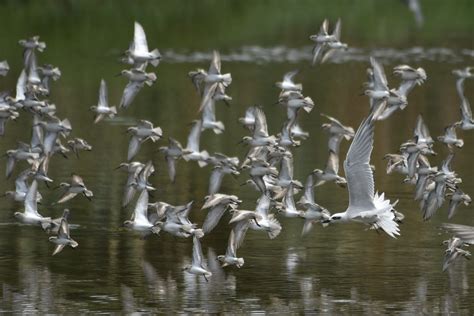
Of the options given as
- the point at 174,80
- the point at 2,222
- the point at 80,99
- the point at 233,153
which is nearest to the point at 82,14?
the point at 174,80

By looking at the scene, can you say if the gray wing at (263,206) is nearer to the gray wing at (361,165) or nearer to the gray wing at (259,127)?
the gray wing at (259,127)

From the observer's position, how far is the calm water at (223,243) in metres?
18.4

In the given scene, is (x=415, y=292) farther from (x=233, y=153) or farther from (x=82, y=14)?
(x=82, y=14)

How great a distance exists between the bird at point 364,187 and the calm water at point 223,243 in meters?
0.91

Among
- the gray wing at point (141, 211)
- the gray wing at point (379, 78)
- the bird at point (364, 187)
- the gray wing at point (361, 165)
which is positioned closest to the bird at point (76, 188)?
the gray wing at point (141, 211)

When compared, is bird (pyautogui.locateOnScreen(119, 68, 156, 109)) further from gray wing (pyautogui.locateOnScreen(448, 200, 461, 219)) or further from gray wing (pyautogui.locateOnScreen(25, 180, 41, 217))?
gray wing (pyautogui.locateOnScreen(448, 200, 461, 219))

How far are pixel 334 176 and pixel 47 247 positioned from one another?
4.39m

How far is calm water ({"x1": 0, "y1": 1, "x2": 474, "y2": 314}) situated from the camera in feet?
60.2

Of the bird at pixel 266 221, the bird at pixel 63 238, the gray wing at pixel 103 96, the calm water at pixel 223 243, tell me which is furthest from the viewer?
the gray wing at pixel 103 96

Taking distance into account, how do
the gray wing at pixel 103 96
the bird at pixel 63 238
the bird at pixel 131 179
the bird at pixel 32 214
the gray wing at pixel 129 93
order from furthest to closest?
the gray wing at pixel 103 96 < the gray wing at pixel 129 93 < the bird at pixel 131 179 < the bird at pixel 32 214 < the bird at pixel 63 238

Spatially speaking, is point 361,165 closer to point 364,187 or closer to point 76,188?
point 364,187

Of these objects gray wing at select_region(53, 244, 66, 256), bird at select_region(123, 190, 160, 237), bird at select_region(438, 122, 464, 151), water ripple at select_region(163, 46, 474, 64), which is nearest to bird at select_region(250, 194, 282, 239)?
bird at select_region(123, 190, 160, 237)

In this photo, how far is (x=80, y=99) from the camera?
4116 cm

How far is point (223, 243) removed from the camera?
72.8ft
